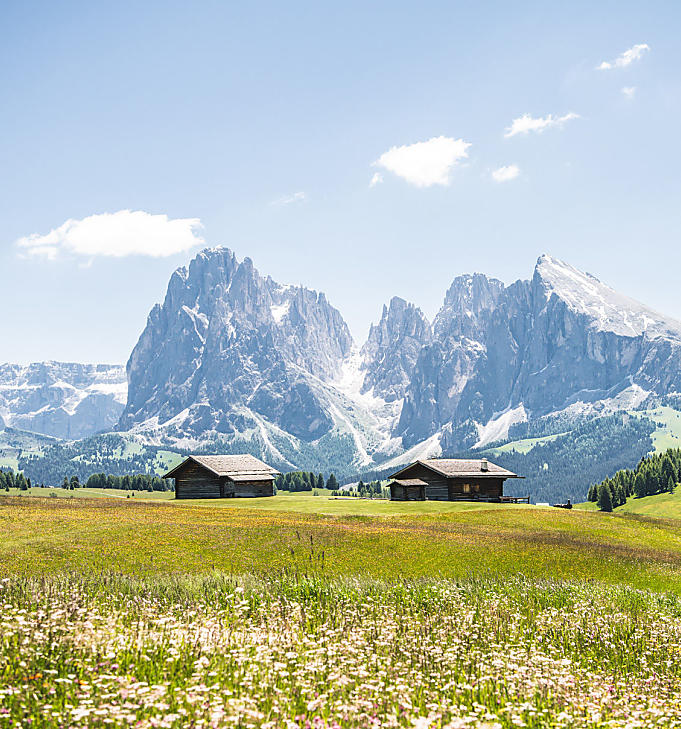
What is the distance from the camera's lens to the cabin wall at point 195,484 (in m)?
96.1

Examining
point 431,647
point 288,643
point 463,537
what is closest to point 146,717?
point 288,643

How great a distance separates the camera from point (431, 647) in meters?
12.9

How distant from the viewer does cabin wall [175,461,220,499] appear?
9606 cm

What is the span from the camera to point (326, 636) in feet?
43.9

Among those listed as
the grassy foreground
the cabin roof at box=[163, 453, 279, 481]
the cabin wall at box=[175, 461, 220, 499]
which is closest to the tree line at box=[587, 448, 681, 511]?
the cabin roof at box=[163, 453, 279, 481]

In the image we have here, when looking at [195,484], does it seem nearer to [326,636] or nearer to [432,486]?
[432,486]

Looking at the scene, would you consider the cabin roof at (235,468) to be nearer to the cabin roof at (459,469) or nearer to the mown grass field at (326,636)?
the cabin roof at (459,469)

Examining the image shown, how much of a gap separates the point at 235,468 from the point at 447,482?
34.0 meters

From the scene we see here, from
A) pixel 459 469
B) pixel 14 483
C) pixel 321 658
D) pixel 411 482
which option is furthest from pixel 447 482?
pixel 14 483

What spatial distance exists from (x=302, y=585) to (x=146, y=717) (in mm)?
11412

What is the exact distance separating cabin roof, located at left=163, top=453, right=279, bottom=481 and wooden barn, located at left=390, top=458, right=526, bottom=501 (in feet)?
69.6

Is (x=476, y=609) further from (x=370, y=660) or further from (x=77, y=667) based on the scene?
(x=77, y=667)

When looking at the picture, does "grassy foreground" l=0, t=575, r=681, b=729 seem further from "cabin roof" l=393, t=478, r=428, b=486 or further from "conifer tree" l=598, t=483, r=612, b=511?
"conifer tree" l=598, t=483, r=612, b=511

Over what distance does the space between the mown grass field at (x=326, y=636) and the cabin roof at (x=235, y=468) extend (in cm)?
6406
